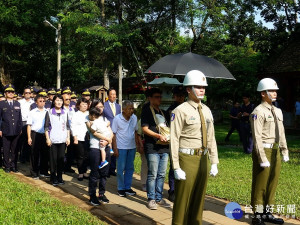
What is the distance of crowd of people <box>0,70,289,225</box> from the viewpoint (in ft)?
12.5

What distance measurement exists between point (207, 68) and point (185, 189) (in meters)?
2.55

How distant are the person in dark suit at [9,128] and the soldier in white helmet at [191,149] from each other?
222 inches

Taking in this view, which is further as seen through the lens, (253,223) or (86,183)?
(86,183)

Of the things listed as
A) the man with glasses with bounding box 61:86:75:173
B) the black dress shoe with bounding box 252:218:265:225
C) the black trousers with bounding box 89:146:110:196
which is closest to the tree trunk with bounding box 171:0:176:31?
the man with glasses with bounding box 61:86:75:173

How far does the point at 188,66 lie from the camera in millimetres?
5531

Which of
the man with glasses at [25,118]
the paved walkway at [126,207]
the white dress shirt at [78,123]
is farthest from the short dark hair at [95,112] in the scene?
the man with glasses at [25,118]

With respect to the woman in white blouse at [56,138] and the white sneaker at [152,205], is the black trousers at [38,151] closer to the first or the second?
the woman in white blouse at [56,138]

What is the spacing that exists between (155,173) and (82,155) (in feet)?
8.53

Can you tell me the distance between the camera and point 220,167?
8.77 meters

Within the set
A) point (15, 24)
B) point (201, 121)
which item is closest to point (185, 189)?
point (201, 121)

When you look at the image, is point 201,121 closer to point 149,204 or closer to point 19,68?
point 149,204

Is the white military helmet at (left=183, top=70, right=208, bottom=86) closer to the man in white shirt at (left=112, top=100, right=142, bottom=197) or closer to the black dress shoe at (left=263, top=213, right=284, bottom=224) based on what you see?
the black dress shoe at (left=263, top=213, right=284, bottom=224)

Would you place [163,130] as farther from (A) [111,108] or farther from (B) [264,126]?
(A) [111,108]

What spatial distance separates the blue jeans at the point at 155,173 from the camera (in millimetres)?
5340
